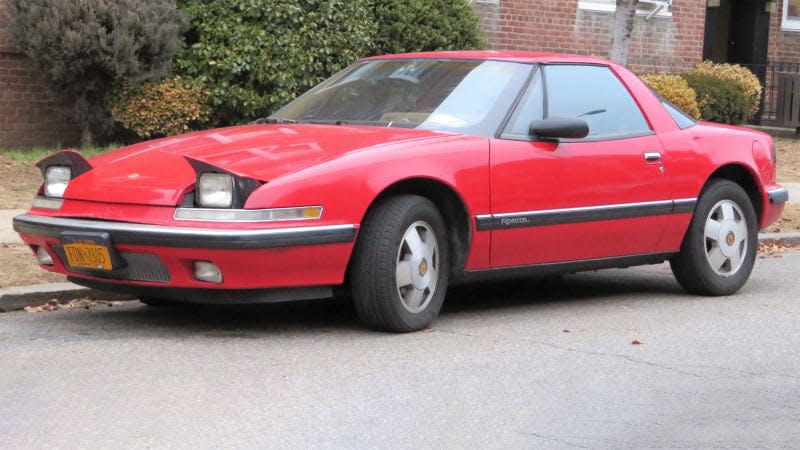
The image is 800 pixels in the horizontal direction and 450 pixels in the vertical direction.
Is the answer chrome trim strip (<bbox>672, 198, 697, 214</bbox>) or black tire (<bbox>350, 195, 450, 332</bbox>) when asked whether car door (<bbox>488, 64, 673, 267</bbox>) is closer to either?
chrome trim strip (<bbox>672, 198, 697, 214</bbox>)

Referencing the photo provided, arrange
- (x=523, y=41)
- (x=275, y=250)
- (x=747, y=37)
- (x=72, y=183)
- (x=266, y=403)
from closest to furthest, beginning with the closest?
1. (x=266, y=403)
2. (x=275, y=250)
3. (x=72, y=183)
4. (x=523, y=41)
5. (x=747, y=37)

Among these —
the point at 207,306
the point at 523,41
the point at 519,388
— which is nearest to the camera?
the point at 519,388

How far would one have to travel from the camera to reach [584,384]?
6148mm

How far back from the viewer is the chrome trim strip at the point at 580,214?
746cm

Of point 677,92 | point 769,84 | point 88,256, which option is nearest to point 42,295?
point 88,256

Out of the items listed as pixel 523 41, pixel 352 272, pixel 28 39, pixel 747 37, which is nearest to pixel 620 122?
pixel 352 272

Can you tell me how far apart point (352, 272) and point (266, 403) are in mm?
1435

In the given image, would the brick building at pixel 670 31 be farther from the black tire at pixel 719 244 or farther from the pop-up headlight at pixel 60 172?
the pop-up headlight at pixel 60 172

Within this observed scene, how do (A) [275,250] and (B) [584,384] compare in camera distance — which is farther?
(A) [275,250]

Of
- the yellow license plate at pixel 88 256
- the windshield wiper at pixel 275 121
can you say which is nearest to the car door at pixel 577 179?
the windshield wiper at pixel 275 121

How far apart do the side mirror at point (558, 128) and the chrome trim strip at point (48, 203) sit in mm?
2507

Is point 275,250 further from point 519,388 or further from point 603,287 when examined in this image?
point 603,287

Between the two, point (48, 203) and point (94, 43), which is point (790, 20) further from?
point (48, 203)

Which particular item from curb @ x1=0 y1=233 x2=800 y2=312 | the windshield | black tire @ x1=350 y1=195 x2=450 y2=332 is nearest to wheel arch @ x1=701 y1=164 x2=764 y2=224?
the windshield
